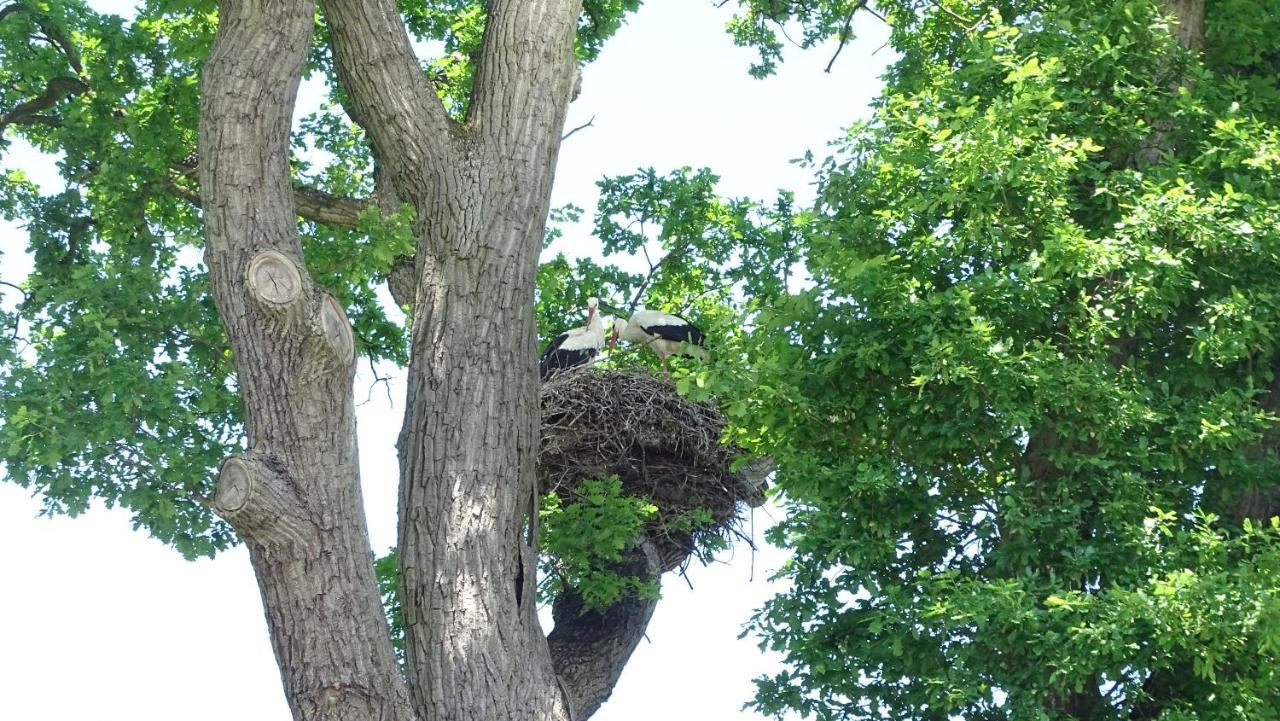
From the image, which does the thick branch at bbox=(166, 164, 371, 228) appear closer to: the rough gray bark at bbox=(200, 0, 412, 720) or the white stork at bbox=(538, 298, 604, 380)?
the white stork at bbox=(538, 298, 604, 380)

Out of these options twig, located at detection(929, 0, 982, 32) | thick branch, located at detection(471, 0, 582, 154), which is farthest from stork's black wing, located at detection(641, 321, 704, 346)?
thick branch, located at detection(471, 0, 582, 154)

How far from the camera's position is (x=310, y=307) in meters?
7.37

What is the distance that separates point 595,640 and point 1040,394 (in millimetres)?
4187

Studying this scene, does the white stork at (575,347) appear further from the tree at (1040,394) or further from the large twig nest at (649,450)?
the tree at (1040,394)

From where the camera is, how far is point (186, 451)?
1072cm

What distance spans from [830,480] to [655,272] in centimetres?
591

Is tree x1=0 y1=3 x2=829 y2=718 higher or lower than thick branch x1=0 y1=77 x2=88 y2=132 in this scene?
lower

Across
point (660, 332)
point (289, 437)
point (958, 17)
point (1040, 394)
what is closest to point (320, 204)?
point (660, 332)

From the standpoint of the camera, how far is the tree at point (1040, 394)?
26.7ft

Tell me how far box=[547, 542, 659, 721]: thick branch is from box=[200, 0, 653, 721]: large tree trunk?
21 centimetres

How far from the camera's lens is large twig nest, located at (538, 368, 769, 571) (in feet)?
39.2

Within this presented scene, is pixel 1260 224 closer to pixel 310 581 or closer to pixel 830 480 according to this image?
pixel 830 480

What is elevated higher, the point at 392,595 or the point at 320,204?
the point at 320,204

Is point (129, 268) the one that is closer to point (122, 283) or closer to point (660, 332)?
point (122, 283)
